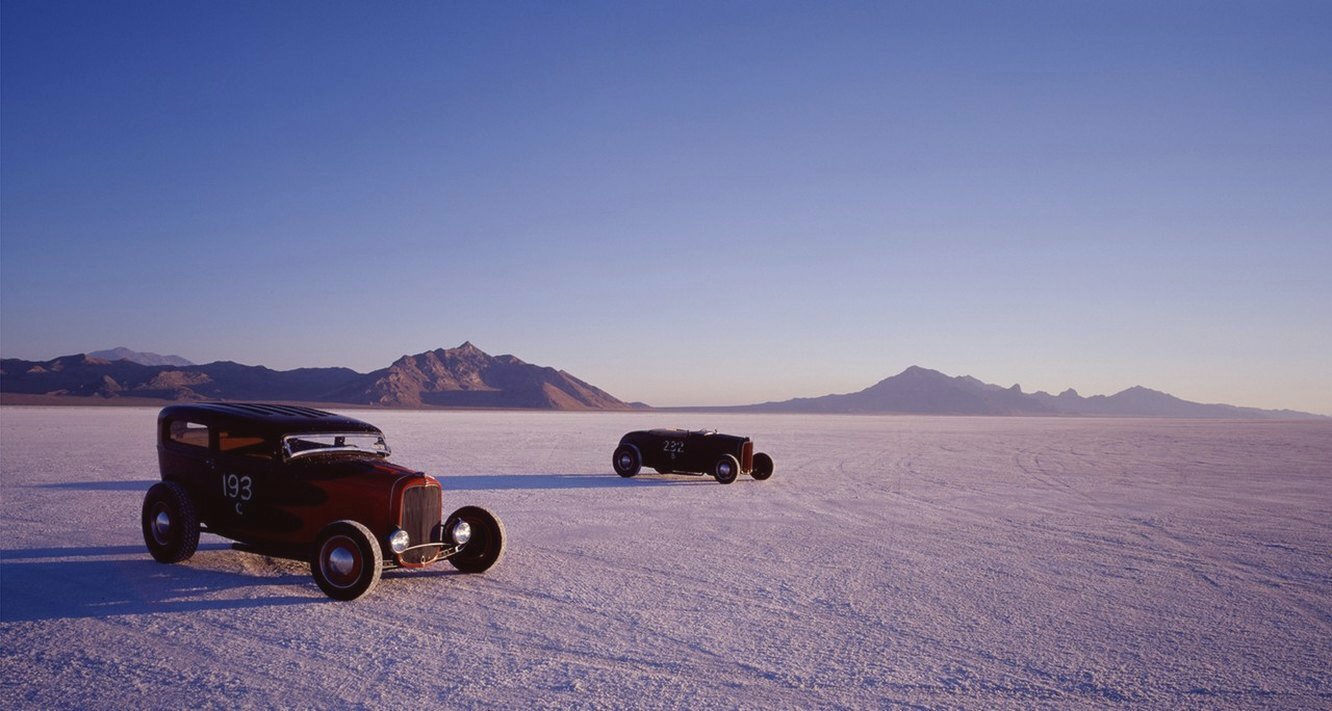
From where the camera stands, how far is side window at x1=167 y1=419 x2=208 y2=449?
9.60m

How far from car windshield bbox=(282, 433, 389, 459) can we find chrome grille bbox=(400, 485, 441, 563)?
1.26 meters

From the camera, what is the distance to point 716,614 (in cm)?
741

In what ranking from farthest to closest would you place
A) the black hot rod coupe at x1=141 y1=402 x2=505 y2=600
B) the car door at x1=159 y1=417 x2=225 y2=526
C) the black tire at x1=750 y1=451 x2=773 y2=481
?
1. the black tire at x1=750 y1=451 x2=773 y2=481
2. the car door at x1=159 y1=417 x2=225 y2=526
3. the black hot rod coupe at x1=141 y1=402 x2=505 y2=600

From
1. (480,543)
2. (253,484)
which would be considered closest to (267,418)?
(253,484)

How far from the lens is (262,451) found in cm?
912

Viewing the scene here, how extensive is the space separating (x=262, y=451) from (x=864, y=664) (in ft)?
22.4

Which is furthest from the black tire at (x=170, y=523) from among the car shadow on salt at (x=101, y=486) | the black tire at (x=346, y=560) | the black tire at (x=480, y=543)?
the car shadow on salt at (x=101, y=486)

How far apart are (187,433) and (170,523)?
1.15 m

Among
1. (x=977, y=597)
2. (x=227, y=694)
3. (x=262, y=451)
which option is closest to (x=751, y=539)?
(x=977, y=597)

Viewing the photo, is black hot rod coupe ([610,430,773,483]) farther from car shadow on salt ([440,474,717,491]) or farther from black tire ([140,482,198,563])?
black tire ([140,482,198,563])

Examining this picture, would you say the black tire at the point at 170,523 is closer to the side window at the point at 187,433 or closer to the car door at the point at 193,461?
the car door at the point at 193,461

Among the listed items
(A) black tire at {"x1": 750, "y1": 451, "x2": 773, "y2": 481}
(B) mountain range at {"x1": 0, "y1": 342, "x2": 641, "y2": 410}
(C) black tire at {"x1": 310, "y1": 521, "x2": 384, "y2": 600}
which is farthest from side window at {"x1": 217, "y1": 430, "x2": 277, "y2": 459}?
(B) mountain range at {"x1": 0, "y1": 342, "x2": 641, "y2": 410}

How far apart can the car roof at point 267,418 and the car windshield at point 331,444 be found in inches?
3.6

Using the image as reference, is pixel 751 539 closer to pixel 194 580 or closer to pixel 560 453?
pixel 194 580
